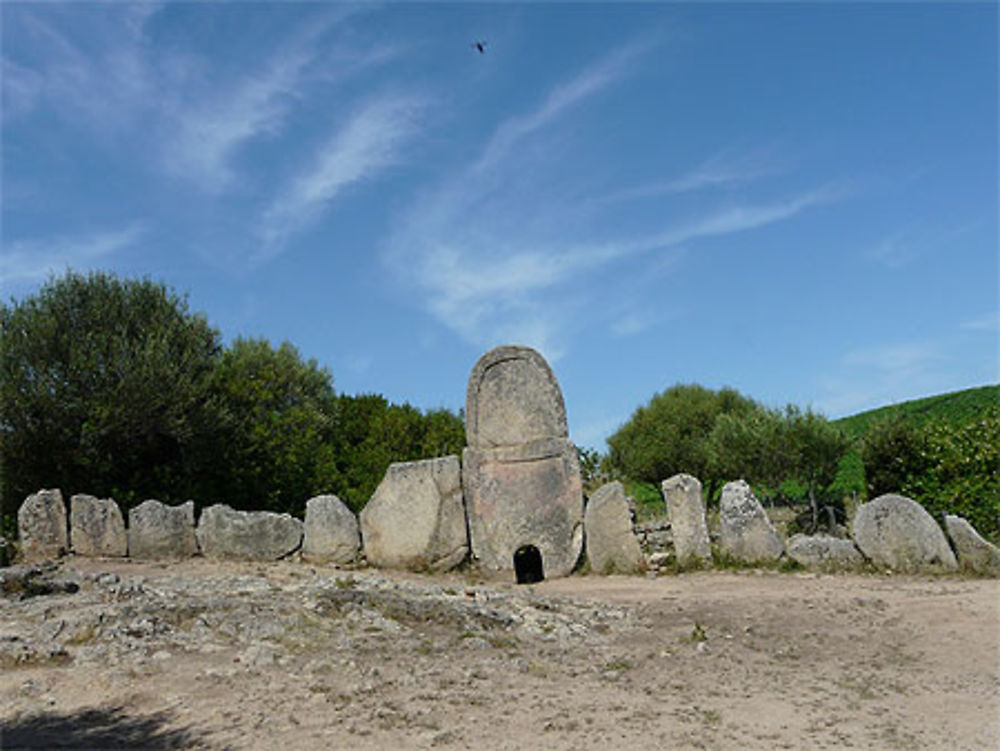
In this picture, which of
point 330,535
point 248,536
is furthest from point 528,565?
point 248,536

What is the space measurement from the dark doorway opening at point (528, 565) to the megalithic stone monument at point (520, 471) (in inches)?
0.7

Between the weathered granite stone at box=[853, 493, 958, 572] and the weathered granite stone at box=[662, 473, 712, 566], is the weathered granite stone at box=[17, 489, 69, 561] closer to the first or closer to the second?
the weathered granite stone at box=[662, 473, 712, 566]

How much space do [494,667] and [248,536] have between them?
8.11 meters

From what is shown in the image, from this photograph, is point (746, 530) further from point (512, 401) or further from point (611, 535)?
point (512, 401)

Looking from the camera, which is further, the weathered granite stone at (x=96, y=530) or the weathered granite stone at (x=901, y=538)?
the weathered granite stone at (x=96, y=530)

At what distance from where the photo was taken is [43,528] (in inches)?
607

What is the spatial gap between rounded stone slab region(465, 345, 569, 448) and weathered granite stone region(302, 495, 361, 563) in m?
2.55

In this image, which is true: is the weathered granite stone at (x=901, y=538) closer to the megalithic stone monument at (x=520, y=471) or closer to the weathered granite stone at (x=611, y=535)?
the weathered granite stone at (x=611, y=535)

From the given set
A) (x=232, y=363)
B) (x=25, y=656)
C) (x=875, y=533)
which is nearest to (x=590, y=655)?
(x=25, y=656)

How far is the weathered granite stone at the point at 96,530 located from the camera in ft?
50.4

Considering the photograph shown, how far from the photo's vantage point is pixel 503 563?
1480 centimetres

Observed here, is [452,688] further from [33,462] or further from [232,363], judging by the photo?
[232,363]

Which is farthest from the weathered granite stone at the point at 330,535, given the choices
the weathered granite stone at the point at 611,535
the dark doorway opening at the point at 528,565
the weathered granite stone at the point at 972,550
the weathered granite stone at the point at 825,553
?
the weathered granite stone at the point at 972,550

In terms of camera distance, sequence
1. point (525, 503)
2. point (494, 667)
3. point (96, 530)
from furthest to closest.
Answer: point (96, 530), point (525, 503), point (494, 667)
